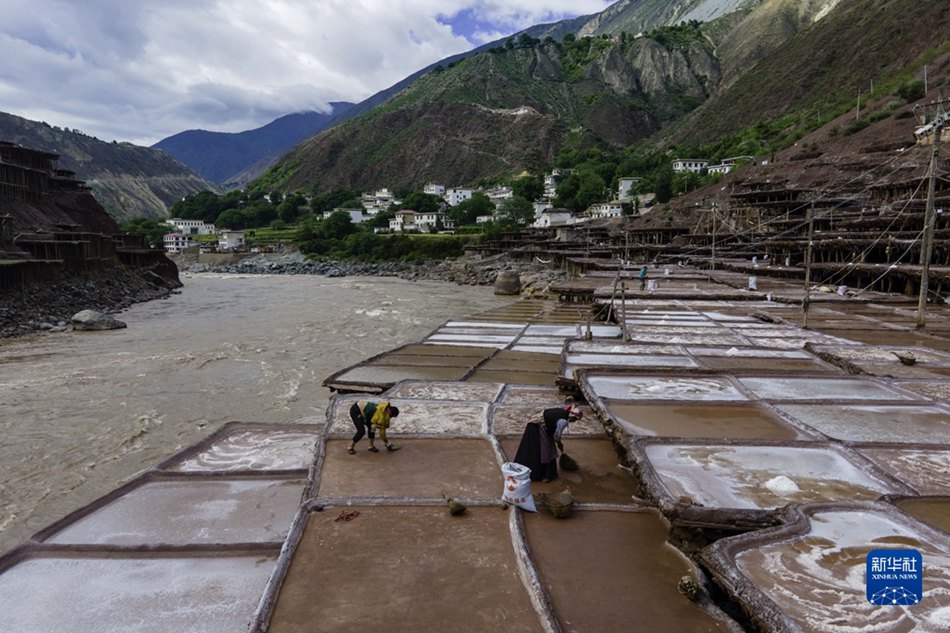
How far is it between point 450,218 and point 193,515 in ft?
339

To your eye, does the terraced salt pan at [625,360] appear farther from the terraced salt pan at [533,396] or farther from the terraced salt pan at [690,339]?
the terraced salt pan at [690,339]

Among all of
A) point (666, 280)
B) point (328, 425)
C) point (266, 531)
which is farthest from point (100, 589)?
point (666, 280)

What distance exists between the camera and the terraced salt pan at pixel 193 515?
21.7 feet

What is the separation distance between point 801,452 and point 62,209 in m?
60.1

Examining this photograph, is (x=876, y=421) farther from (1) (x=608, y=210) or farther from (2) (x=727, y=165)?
(2) (x=727, y=165)

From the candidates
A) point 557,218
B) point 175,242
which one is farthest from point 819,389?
point 175,242

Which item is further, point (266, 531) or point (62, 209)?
point (62, 209)

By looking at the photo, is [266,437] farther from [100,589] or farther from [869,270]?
[869,270]

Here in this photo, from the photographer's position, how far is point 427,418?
8.91 m

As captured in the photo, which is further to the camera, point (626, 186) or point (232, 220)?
point (232, 220)

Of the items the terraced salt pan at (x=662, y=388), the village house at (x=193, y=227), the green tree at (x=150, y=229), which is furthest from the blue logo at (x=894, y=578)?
the village house at (x=193, y=227)

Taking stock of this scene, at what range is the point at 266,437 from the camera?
32.9ft

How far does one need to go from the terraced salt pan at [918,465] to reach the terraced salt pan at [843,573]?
102cm

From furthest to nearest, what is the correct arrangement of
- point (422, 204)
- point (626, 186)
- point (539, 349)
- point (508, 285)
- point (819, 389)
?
point (422, 204), point (626, 186), point (508, 285), point (539, 349), point (819, 389)
